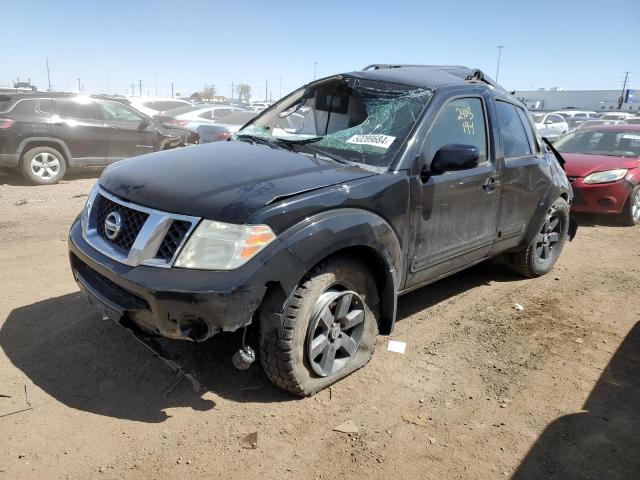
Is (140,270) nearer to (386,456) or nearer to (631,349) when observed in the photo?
(386,456)

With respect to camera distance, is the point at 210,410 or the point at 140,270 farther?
the point at 210,410

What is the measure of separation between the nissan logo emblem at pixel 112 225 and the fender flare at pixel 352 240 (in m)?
0.95

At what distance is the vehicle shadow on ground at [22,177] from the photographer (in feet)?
30.6

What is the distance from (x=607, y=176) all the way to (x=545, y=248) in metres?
3.25

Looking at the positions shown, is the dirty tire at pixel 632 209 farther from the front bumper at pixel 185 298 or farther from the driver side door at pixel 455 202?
the front bumper at pixel 185 298

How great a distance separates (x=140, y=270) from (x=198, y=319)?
0.39 m

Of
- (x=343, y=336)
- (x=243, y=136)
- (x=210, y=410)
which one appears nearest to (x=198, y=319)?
(x=210, y=410)

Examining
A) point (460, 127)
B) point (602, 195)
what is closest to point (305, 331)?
point (460, 127)

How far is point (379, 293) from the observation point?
→ 3240 mm

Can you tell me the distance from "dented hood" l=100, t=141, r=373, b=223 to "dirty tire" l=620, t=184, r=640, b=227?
6342 millimetres

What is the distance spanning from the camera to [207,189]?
105 inches

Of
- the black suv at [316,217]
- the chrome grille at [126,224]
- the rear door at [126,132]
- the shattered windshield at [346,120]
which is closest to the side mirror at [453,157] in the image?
the black suv at [316,217]

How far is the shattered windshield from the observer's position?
333cm

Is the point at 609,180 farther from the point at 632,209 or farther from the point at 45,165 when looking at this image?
the point at 45,165
